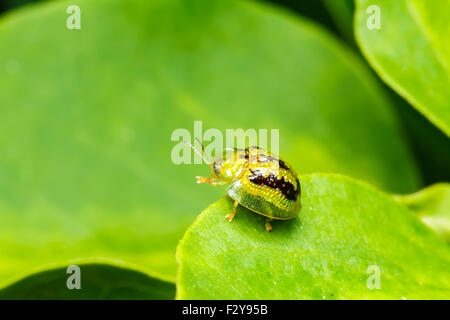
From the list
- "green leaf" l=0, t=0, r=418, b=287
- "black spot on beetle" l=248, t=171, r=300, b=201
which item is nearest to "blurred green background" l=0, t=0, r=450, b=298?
"green leaf" l=0, t=0, r=418, b=287

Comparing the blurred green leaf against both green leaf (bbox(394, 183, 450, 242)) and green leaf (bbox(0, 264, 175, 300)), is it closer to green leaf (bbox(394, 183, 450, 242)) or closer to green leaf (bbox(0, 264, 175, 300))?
green leaf (bbox(394, 183, 450, 242))

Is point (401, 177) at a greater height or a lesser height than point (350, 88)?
lesser

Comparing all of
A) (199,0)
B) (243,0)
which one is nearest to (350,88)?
(243,0)

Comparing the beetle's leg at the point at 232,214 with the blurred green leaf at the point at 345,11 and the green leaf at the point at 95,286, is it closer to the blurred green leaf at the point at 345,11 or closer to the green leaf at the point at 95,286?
the green leaf at the point at 95,286

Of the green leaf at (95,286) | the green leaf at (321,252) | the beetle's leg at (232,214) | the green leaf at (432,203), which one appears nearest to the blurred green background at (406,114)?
the green leaf at (432,203)

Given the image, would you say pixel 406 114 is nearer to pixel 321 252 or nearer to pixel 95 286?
pixel 321 252
